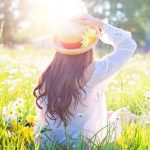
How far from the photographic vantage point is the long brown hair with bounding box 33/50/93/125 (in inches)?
161

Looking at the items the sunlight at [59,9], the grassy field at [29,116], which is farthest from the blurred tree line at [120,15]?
the grassy field at [29,116]

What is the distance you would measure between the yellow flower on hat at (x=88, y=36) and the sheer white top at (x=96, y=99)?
16 cm

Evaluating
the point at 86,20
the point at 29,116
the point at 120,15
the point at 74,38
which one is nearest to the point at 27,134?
the point at 29,116

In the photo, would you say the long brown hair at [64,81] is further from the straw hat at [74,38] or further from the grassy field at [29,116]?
the grassy field at [29,116]

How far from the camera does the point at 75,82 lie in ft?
13.5

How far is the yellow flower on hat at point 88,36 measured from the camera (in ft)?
13.3

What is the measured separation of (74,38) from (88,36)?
0.10m

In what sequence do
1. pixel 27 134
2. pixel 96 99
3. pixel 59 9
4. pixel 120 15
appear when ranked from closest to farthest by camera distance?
pixel 27 134, pixel 96 99, pixel 59 9, pixel 120 15

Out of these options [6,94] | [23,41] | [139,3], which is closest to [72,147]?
[6,94]

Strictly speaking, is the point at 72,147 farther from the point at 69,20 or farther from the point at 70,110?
the point at 69,20

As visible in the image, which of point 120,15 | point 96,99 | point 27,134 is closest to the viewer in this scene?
point 27,134

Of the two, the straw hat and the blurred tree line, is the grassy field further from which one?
the blurred tree line

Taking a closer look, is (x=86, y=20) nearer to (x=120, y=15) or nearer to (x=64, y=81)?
(x=64, y=81)

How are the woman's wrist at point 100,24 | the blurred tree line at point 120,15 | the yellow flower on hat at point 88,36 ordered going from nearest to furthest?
the yellow flower on hat at point 88,36 → the woman's wrist at point 100,24 → the blurred tree line at point 120,15
